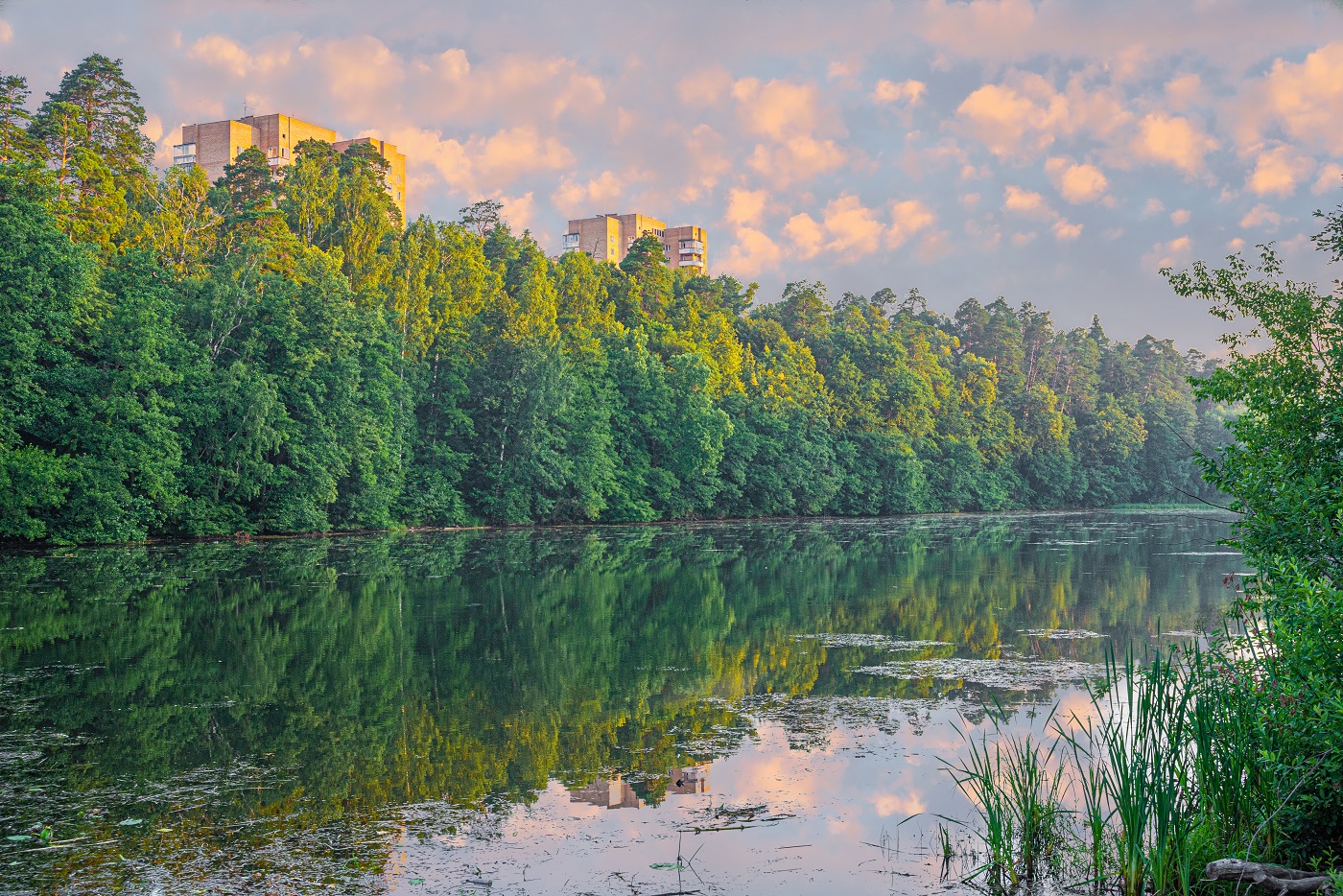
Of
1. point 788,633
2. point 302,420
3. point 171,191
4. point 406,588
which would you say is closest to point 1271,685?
point 788,633

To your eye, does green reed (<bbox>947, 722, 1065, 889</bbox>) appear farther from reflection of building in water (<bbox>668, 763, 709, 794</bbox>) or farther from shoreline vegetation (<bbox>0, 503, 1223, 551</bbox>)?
shoreline vegetation (<bbox>0, 503, 1223, 551</bbox>)

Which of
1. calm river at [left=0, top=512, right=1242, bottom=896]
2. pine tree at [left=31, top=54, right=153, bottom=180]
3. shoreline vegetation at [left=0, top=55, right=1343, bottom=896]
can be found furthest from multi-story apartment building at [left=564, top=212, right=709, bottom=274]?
calm river at [left=0, top=512, right=1242, bottom=896]

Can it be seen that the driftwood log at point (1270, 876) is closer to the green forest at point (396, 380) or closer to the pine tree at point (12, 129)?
the green forest at point (396, 380)

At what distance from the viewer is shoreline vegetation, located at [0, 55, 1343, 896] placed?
6457 millimetres

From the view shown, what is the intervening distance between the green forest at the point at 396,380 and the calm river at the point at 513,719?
755 centimetres

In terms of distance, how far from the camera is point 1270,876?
5.64 m

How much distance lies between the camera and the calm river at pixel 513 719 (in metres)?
6.83

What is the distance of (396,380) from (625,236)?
8579 cm

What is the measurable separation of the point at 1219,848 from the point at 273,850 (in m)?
5.43

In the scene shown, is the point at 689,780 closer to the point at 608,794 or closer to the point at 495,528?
the point at 608,794

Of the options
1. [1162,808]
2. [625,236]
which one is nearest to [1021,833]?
[1162,808]

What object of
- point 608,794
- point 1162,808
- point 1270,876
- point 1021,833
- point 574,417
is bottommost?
point 608,794

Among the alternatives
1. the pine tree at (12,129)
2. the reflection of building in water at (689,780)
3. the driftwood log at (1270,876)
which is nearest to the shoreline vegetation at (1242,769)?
the driftwood log at (1270,876)

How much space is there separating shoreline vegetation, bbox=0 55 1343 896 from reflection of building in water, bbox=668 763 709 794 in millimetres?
2003
